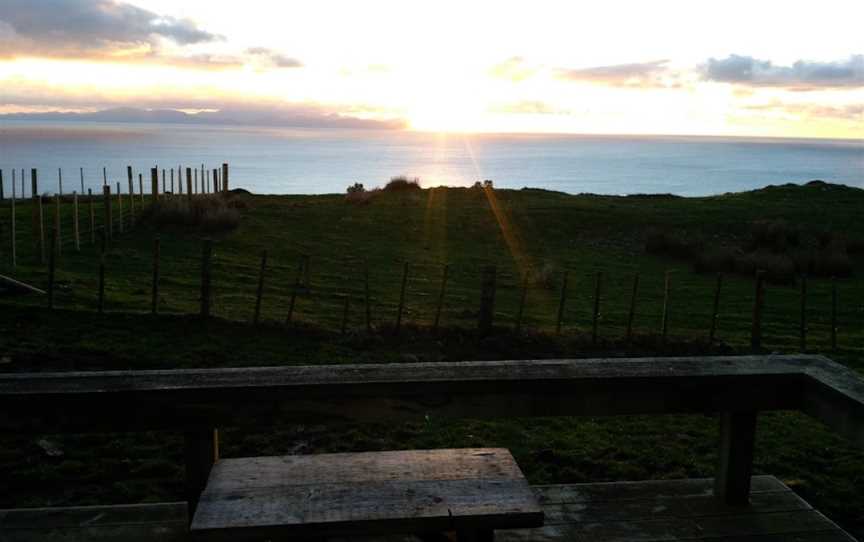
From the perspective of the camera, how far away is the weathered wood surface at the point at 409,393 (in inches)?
125

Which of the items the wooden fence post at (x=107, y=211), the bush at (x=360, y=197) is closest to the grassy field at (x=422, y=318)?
the bush at (x=360, y=197)

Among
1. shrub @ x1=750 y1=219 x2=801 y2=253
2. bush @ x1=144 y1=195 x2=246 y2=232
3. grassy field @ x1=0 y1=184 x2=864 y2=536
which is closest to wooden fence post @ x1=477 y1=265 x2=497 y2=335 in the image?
grassy field @ x1=0 y1=184 x2=864 y2=536

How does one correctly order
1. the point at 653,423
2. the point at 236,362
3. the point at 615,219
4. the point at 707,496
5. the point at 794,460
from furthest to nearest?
the point at 615,219, the point at 236,362, the point at 653,423, the point at 794,460, the point at 707,496

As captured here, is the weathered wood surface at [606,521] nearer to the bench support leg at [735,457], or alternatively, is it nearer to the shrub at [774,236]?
the bench support leg at [735,457]

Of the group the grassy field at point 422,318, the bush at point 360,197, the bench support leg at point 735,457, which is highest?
the bench support leg at point 735,457

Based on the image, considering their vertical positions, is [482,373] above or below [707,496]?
above

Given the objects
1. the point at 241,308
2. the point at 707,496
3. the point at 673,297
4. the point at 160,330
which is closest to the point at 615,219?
the point at 673,297

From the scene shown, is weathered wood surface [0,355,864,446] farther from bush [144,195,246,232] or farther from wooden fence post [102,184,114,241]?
bush [144,195,246,232]

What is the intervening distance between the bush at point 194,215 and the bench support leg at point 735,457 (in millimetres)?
23127

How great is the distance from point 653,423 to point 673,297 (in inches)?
478

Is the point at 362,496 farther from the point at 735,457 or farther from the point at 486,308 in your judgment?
the point at 486,308

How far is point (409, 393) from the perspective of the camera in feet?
10.9

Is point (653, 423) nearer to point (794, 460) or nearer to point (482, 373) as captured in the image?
point (794, 460)

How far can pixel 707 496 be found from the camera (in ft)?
13.3
